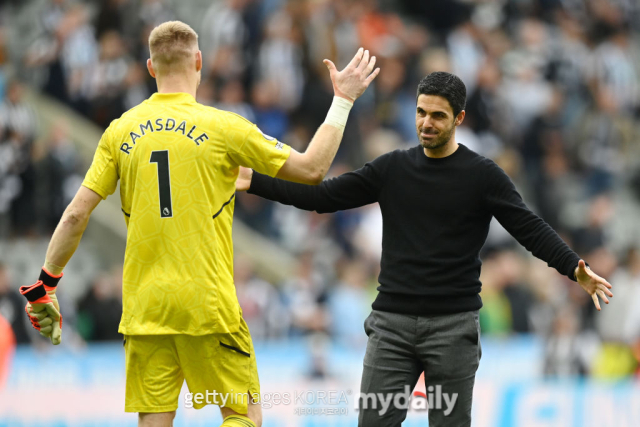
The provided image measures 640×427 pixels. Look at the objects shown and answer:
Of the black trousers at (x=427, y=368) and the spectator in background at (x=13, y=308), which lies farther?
the spectator in background at (x=13, y=308)

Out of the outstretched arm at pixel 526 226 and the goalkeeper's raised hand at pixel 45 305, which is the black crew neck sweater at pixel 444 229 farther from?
the goalkeeper's raised hand at pixel 45 305

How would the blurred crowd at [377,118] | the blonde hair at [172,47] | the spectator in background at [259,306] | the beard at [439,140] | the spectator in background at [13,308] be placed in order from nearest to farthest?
the blonde hair at [172,47]
the beard at [439,140]
the spectator in background at [13,308]
the spectator in background at [259,306]
the blurred crowd at [377,118]

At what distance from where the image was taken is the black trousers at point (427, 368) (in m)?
5.24

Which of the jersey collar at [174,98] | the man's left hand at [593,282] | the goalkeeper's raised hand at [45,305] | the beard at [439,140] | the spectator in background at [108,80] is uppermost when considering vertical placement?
the spectator in background at [108,80]

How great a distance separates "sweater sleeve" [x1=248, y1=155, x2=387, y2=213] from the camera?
5.52 metres

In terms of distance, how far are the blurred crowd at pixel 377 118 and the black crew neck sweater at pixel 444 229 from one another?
16.9 ft

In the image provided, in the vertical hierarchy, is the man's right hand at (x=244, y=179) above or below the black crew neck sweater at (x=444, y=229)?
above

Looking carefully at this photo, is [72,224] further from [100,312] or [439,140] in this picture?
[100,312]

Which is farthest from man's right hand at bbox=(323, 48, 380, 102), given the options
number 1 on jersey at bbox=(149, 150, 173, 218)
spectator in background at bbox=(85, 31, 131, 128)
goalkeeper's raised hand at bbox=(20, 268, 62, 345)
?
spectator in background at bbox=(85, 31, 131, 128)

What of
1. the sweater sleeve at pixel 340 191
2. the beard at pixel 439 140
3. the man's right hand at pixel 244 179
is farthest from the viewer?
the man's right hand at pixel 244 179

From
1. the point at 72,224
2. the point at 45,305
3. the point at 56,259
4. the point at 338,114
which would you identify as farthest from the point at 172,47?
the point at 45,305

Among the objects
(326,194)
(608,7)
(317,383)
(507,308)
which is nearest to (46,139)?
(317,383)

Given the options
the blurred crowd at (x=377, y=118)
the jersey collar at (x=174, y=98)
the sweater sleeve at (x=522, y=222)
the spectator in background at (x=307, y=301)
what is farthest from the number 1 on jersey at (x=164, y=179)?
the spectator in background at (x=307, y=301)

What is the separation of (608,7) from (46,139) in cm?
997
